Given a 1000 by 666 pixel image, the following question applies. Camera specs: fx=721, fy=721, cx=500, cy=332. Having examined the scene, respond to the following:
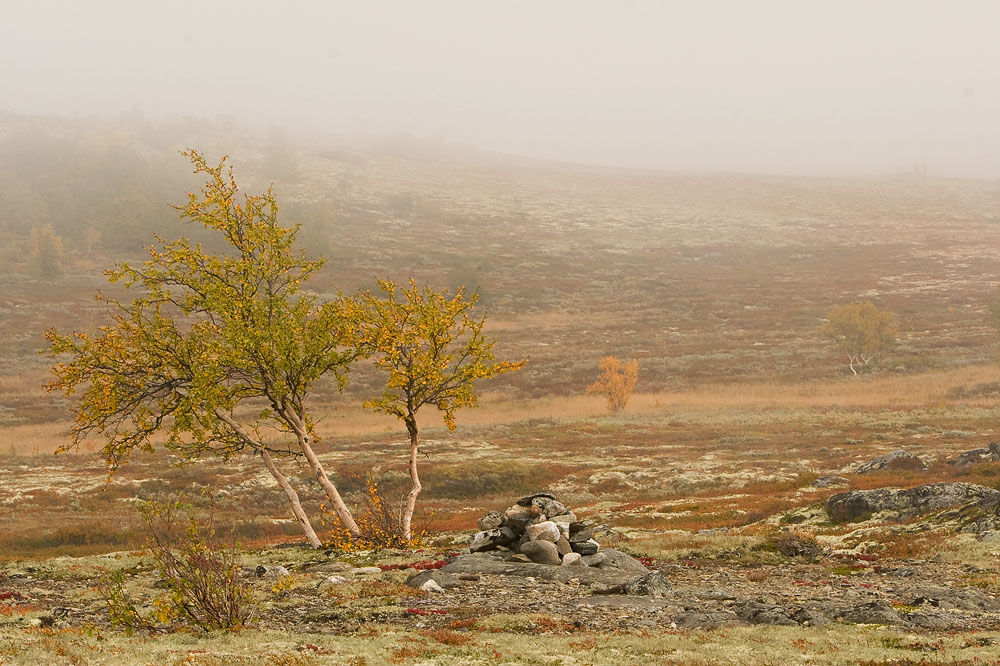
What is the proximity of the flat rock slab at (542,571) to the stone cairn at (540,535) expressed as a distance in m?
0.68

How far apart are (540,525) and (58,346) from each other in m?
15.2

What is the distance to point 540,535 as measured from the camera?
71.7 feet

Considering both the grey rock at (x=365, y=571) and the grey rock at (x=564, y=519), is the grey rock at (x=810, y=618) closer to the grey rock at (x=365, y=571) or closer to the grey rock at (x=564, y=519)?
the grey rock at (x=564, y=519)

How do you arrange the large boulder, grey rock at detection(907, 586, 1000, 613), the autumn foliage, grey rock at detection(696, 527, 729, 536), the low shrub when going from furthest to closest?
the autumn foliage < grey rock at detection(696, 527, 729, 536) < the large boulder < grey rock at detection(907, 586, 1000, 613) < the low shrub

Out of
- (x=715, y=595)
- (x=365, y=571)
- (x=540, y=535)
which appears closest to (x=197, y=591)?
(x=365, y=571)

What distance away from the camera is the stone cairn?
21.2m

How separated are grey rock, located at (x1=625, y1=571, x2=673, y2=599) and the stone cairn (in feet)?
9.02

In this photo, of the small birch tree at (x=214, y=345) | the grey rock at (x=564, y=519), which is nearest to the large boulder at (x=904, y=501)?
the grey rock at (x=564, y=519)

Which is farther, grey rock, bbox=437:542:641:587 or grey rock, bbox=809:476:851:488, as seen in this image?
grey rock, bbox=809:476:851:488

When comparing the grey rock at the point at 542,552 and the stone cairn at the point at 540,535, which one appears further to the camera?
the stone cairn at the point at 540,535

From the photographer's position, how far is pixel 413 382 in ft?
82.3

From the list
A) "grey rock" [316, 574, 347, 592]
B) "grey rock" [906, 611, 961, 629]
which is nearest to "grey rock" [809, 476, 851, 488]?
"grey rock" [906, 611, 961, 629]

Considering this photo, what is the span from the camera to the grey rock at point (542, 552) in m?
21.0

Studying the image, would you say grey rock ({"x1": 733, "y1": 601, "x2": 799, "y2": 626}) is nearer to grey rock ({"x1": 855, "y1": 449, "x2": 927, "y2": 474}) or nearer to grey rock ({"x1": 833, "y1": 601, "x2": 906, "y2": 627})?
grey rock ({"x1": 833, "y1": 601, "x2": 906, "y2": 627})
